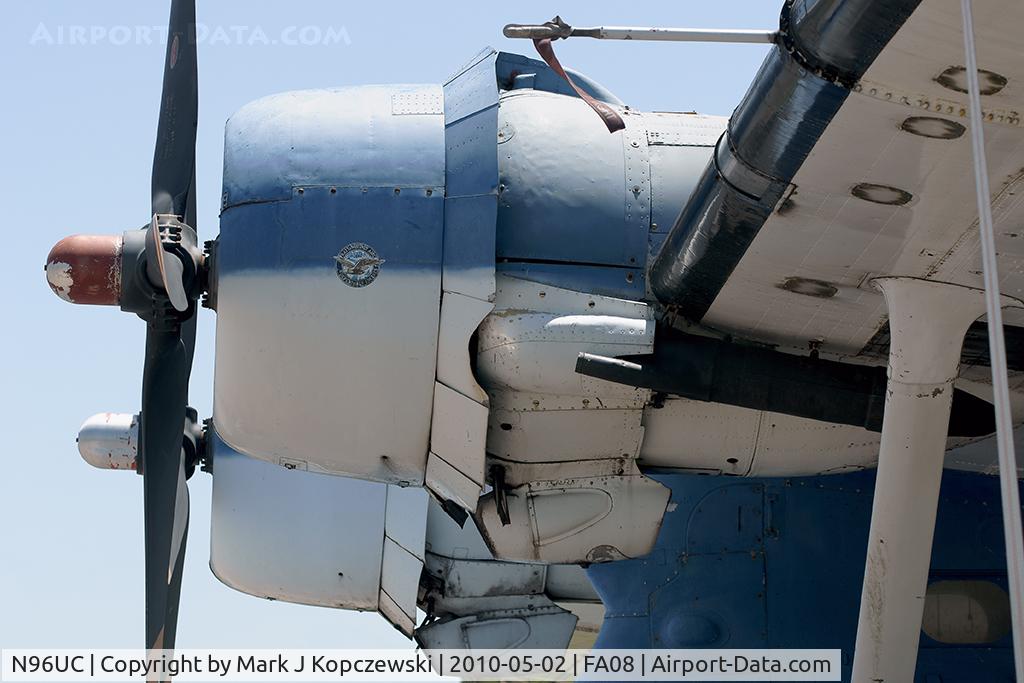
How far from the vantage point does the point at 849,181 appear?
6977 millimetres

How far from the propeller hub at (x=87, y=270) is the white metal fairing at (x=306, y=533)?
3.35 m

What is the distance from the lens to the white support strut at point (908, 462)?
24.8 feet

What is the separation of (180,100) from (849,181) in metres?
5.08

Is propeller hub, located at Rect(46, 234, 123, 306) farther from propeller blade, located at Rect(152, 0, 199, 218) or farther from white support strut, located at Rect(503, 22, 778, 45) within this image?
white support strut, located at Rect(503, 22, 778, 45)

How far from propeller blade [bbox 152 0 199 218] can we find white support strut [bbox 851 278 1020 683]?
476 centimetres

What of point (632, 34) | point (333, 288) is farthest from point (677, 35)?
point (333, 288)

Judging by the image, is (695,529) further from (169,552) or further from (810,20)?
(810,20)

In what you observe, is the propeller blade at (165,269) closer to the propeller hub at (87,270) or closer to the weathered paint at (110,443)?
the propeller hub at (87,270)

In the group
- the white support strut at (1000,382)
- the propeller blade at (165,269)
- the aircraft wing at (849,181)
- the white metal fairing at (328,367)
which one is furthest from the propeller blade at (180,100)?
the white support strut at (1000,382)

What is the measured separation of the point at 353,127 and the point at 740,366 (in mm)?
2597

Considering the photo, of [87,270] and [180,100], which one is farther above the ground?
[180,100]

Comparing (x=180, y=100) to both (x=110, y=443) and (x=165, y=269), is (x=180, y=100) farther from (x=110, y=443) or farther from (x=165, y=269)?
(x=110, y=443)

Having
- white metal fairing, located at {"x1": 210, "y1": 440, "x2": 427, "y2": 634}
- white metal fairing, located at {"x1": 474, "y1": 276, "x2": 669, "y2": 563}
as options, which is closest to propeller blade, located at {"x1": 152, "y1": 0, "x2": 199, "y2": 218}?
white metal fairing, located at {"x1": 474, "y1": 276, "x2": 669, "y2": 563}

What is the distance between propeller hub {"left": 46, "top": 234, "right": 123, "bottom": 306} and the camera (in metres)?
9.37
